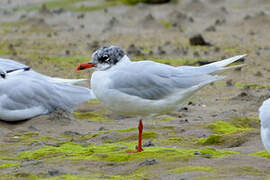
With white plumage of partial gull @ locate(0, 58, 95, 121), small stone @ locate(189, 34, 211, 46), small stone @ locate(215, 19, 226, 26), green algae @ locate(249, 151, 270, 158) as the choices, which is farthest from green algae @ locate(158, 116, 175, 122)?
small stone @ locate(215, 19, 226, 26)

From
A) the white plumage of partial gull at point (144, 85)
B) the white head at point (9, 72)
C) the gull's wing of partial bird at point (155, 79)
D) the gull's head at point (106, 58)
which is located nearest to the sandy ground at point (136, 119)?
the white plumage of partial gull at point (144, 85)

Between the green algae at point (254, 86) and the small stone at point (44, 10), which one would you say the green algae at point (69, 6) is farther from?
the green algae at point (254, 86)

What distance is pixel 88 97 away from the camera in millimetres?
10109

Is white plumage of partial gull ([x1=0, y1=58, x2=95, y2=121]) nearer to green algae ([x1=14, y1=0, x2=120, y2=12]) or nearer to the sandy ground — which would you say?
the sandy ground

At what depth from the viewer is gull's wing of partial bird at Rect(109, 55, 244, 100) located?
690cm

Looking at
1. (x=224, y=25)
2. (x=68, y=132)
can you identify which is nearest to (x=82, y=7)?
(x=224, y=25)

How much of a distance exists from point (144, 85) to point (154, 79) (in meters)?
0.13

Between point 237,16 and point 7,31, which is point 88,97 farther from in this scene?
point 237,16

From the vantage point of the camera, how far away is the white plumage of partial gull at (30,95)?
9.33m

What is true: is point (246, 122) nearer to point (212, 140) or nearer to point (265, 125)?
point (212, 140)

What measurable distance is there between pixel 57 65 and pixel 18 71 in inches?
187

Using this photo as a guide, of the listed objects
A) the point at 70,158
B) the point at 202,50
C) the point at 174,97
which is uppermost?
the point at 202,50

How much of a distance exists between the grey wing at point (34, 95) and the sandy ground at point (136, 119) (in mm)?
255

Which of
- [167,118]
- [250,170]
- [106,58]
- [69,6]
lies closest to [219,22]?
[69,6]
